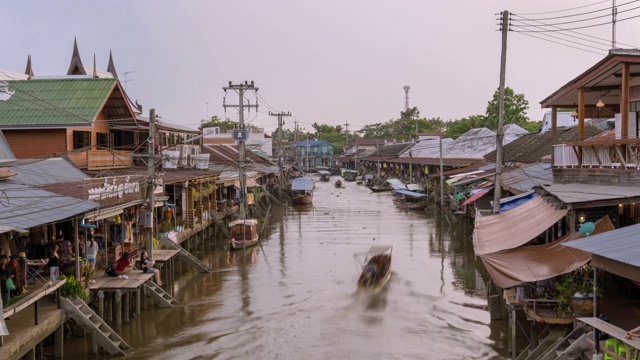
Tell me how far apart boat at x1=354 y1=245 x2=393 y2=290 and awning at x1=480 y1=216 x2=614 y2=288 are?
407 inches

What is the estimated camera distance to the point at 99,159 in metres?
28.4

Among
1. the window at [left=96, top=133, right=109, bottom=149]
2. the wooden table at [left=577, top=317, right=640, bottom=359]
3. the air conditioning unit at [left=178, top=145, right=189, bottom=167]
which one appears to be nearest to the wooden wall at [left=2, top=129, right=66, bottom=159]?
the window at [left=96, top=133, right=109, bottom=149]

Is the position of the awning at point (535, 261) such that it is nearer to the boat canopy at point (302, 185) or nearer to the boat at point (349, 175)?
the boat canopy at point (302, 185)

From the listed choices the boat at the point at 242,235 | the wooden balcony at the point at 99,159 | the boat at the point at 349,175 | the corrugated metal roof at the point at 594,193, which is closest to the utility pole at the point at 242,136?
the boat at the point at 242,235

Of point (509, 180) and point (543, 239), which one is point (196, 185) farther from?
point (543, 239)

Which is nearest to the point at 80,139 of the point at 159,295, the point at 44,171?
the point at 44,171

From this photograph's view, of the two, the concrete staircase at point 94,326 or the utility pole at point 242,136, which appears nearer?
the concrete staircase at point 94,326

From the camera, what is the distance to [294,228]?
45.0 meters

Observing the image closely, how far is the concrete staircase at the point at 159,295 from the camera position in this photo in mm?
21578

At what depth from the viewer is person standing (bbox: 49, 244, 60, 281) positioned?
16.9 meters

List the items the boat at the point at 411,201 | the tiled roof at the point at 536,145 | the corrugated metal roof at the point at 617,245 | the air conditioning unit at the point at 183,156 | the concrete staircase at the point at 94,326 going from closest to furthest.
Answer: the corrugated metal roof at the point at 617,245 < the concrete staircase at the point at 94,326 < the tiled roof at the point at 536,145 < the air conditioning unit at the point at 183,156 < the boat at the point at 411,201

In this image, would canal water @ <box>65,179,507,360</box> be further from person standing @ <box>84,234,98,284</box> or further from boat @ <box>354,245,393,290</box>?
person standing @ <box>84,234,98,284</box>

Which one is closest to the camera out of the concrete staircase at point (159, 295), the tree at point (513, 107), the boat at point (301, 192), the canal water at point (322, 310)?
the canal water at point (322, 310)

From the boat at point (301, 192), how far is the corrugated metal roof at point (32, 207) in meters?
42.9
